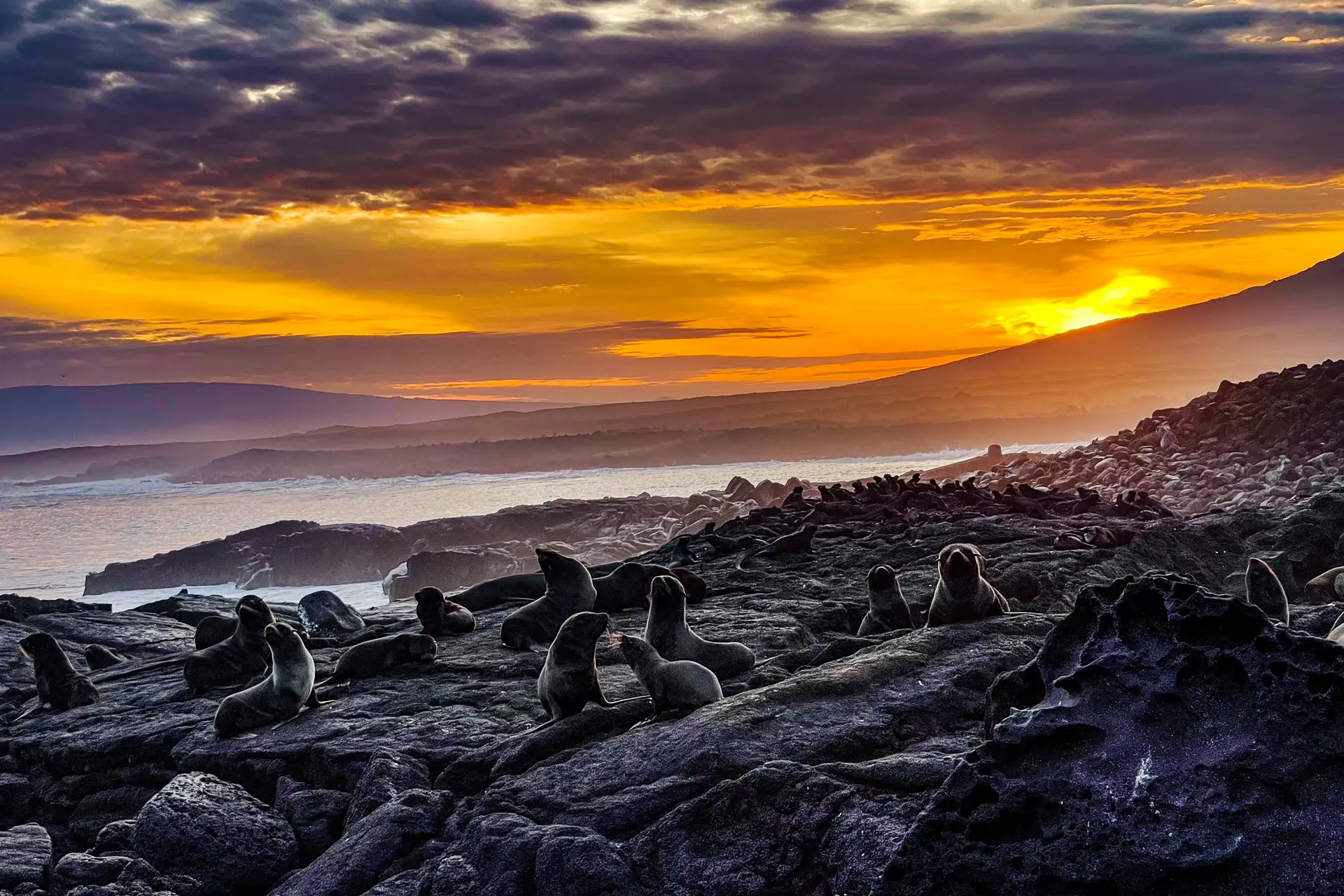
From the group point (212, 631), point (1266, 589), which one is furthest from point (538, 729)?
point (1266, 589)

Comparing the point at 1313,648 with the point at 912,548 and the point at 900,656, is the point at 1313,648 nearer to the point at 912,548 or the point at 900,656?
the point at 900,656

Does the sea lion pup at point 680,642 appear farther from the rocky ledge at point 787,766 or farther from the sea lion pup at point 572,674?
the sea lion pup at point 572,674

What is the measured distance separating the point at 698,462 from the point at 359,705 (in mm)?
62284

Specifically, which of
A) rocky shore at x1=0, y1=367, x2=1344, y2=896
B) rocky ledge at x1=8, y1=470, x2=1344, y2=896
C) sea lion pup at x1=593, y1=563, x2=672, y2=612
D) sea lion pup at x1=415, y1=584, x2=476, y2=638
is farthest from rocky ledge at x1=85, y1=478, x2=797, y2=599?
rocky ledge at x1=8, y1=470, x2=1344, y2=896

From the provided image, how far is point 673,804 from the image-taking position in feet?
20.2

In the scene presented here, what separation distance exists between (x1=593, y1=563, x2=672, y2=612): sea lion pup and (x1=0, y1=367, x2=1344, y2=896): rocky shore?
12.5 inches

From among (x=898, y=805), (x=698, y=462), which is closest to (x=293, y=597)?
(x=898, y=805)

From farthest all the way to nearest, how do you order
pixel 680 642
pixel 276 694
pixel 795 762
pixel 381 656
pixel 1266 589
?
1. pixel 381 656
2. pixel 1266 589
3. pixel 276 694
4. pixel 680 642
5. pixel 795 762

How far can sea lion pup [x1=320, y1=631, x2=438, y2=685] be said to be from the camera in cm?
1030

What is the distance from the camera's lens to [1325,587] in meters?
12.0

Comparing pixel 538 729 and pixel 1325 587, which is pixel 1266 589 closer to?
pixel 1325 587

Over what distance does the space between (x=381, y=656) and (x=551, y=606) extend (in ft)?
5.53

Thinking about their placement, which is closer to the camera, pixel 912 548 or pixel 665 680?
pixel 665 680

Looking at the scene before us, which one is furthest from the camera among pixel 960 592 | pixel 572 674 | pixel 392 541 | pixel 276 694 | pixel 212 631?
pixel 392 541
